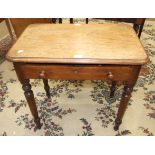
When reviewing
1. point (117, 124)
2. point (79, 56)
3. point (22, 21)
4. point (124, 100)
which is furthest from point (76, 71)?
point (22, 21)

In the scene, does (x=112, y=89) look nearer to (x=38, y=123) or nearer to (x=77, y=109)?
(x=77, y=109)

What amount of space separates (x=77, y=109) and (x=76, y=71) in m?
0.65

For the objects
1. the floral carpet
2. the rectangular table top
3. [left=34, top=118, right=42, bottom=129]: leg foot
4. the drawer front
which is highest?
the rectangular table top

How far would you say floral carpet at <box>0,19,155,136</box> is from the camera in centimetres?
143

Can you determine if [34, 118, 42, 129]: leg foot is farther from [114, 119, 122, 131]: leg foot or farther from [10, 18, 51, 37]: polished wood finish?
[10, 18, 51, 37]: polished wood finish

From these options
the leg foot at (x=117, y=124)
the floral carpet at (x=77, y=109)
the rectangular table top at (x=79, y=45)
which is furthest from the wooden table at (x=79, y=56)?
the floral carpet at (x=77, y=109)

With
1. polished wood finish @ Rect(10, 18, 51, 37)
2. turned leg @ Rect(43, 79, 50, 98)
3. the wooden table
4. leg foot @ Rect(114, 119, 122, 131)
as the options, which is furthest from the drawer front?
polished wood finish @ Rect(10, 18, 51, 37)

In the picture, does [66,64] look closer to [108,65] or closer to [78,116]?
[108,65]

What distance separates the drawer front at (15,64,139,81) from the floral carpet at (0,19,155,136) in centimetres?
56

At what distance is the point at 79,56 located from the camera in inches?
37.9
